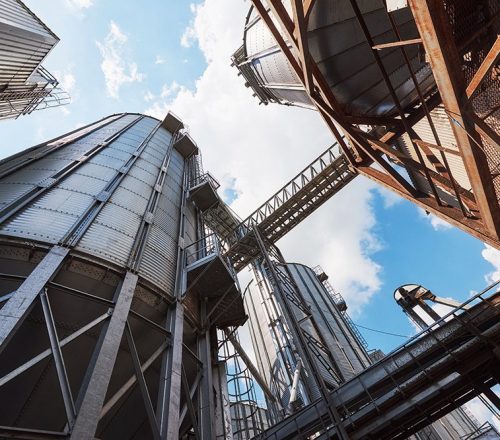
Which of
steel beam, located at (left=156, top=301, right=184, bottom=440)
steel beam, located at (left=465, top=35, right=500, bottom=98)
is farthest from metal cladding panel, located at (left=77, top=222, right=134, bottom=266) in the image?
steel beam, located at (left=465, top=35, right=500, bottom=98)

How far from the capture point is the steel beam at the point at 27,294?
14.6 ft

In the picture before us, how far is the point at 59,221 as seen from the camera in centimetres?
693

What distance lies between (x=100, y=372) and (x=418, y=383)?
20.3ft

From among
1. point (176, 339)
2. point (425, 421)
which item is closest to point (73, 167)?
point (176, 339)

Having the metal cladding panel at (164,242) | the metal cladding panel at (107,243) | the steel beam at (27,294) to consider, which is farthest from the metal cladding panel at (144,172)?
the steel beam at (27,294)

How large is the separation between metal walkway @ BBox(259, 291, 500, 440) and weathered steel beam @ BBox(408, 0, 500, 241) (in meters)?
4.78

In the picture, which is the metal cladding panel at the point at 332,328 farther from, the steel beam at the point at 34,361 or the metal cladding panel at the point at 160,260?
the steel beam at the point at 34,361

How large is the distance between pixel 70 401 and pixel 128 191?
596 centimetres

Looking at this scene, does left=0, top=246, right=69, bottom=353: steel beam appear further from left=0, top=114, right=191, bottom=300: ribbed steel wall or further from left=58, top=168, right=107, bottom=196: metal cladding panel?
left=58, top=168, right=107, bottom=196: metal cladding panel

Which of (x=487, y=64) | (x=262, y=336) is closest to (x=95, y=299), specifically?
(x=487, y=64)

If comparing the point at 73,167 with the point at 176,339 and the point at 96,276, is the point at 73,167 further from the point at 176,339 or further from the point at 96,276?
the point at 176,339

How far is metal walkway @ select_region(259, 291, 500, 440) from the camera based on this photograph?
6.66 m

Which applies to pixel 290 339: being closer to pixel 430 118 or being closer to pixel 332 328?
pixel 332 328

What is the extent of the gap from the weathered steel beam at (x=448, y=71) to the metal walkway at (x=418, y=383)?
4779mm
